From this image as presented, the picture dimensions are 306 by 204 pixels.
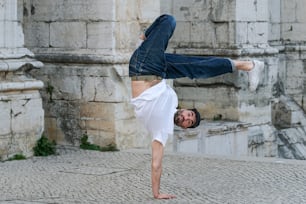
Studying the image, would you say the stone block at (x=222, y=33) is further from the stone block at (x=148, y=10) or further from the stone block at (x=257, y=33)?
the stone block at (x=148, y=10)

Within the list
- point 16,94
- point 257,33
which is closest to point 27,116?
point 16,94

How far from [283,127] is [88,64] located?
585 centimetres

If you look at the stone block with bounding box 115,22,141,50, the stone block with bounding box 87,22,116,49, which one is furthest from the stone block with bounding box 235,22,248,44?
the stone block with bounding box 87,22,116,49

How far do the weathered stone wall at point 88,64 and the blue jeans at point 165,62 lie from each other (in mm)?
3593

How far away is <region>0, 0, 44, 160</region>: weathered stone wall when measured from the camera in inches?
476

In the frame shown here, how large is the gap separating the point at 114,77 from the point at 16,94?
58.8 inches

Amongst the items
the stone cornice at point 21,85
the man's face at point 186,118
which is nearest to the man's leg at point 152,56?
the man's face at point 186,118

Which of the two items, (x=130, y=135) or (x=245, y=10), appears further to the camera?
(x=245, y=10)

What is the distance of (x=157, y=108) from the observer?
9.47m

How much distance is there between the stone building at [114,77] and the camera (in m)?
12.4

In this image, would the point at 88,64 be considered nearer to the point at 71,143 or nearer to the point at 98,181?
the point at 71,143

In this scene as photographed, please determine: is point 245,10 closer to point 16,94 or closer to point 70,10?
point 70,10

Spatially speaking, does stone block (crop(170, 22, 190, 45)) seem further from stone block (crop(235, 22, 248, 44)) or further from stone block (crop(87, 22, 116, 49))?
stone block (crop(87, 22, 116, 49))

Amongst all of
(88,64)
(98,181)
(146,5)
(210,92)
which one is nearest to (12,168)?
(98,181)
